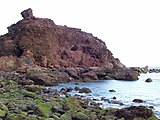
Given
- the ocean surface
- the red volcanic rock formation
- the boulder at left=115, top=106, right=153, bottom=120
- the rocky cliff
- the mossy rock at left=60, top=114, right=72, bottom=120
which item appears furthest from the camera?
the red volcanic rock formation

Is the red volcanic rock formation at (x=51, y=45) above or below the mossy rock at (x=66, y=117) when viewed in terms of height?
above

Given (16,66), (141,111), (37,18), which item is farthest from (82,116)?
(37,18)

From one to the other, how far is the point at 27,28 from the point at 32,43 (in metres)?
4.79

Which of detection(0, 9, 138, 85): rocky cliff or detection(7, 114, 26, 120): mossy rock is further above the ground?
detection(0, 9, 138, 85): rocky cliff

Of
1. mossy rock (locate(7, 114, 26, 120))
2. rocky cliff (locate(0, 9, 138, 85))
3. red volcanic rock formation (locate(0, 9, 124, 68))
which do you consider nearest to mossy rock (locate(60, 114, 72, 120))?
mossy rock (locate(7, 114, 26, 120))

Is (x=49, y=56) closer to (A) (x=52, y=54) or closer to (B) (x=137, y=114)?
(A) (x=52, y=54)

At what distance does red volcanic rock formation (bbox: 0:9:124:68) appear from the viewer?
7162 centimetres

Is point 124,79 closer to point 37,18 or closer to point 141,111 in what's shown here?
point 37,18

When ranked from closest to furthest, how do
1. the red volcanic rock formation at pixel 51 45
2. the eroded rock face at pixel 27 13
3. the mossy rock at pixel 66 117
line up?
the mossy rock at pixel 66 117 → the red volcanic rock formation at pixel 51 45 → the eroded rock face at pixel 27 13

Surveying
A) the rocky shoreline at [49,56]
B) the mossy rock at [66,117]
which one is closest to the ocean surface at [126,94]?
the rocky shoreline at [49,56]

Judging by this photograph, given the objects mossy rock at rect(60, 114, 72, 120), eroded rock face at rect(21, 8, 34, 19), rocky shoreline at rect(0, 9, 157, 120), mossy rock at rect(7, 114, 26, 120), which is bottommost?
mossy rock at rect(60, 114, 72, 120)

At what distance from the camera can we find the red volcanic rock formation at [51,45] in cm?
7162

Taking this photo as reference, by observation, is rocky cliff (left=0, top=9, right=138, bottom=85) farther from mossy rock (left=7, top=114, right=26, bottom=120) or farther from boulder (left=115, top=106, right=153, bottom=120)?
mossy rock (left=7, top=114, right=26, bottom=120)

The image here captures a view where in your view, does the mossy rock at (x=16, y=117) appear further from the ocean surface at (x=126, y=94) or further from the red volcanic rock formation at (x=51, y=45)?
the red volcanic rock formation at (x=51, y=45)
